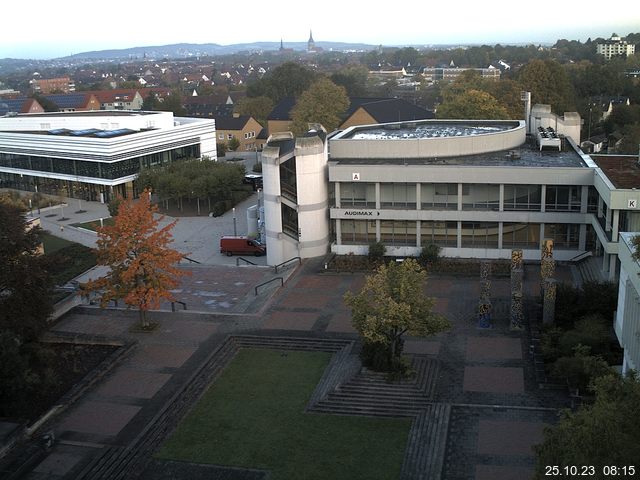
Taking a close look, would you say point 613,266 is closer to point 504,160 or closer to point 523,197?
point 523,197

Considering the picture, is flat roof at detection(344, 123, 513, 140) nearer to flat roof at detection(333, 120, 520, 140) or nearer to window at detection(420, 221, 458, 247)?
flat roof at detection(333, 120, 520, 140)

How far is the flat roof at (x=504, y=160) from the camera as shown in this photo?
39.2m

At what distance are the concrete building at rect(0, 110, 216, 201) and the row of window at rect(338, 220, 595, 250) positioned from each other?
28.6 meters

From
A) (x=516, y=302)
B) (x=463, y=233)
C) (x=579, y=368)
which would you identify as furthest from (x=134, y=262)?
(x=463, y=233)

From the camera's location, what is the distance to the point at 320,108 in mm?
74688

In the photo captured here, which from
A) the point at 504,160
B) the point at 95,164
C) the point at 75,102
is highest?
the point at 75,102

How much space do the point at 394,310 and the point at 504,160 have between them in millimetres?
19367

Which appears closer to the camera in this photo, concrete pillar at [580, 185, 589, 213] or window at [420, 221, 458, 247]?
concrete pillar at [580, 185, 589, 213]

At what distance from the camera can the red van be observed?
42562 millimetres

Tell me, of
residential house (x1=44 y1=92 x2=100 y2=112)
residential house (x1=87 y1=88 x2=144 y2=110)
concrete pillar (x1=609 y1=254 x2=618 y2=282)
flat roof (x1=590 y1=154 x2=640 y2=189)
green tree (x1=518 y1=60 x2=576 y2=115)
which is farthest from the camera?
residential house (x1=87 y1=88 x2=144 y2=110)

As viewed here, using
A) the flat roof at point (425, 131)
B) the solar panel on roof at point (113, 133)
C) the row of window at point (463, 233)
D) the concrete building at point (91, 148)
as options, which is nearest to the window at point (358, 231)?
the row of window at point (463, 233)

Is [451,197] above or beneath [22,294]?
above

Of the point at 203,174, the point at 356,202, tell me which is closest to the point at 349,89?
the point at 203,174

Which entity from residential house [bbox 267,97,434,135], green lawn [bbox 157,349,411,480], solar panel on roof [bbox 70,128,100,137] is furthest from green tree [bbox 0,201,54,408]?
residential house [bbox 267,97,434,135]
